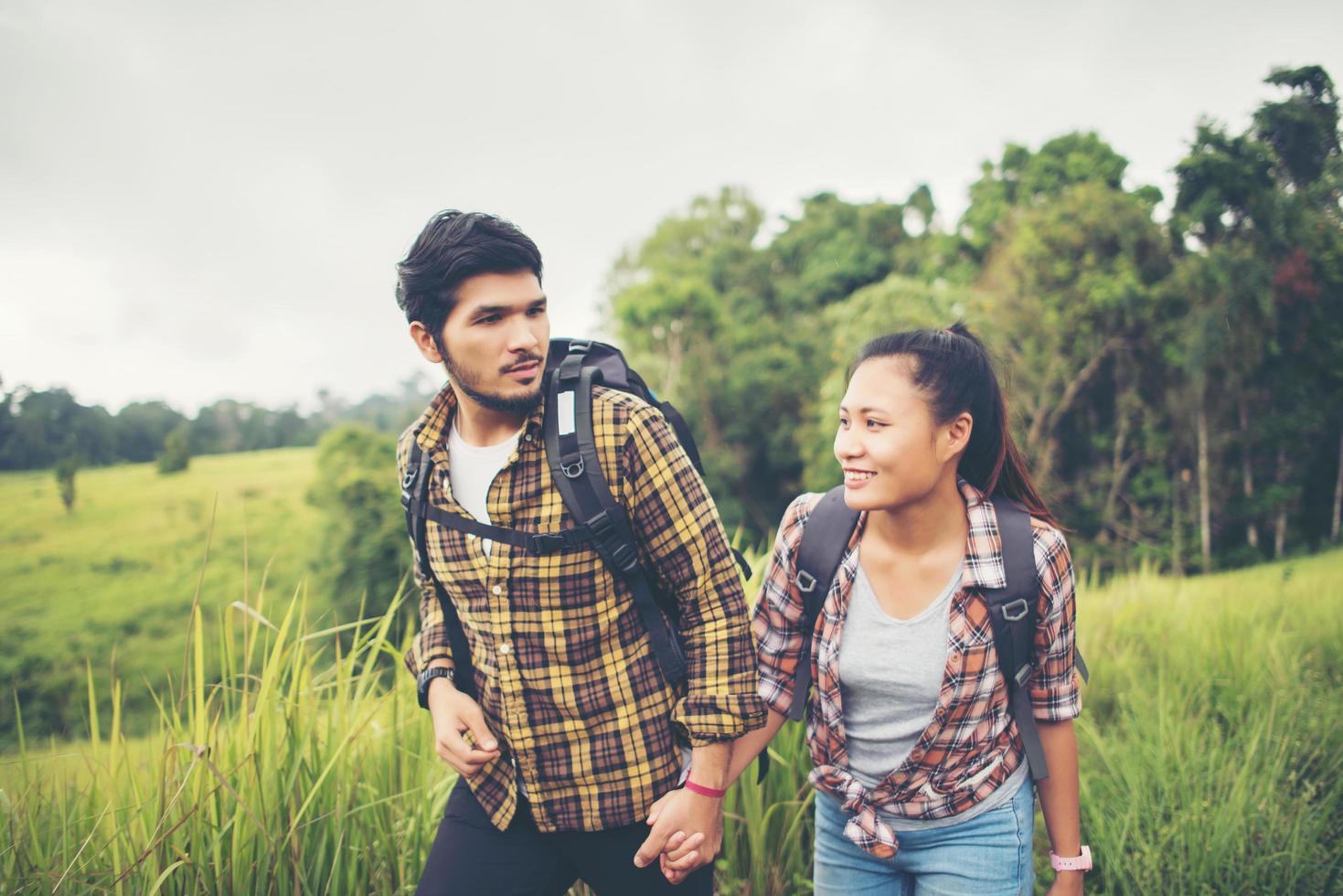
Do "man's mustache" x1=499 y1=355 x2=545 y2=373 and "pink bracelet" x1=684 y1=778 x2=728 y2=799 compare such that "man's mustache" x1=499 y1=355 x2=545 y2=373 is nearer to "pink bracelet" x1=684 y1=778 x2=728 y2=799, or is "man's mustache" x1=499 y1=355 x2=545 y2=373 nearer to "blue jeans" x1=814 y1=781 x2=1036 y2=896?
"pink bracelet" x1=684 y1=778 x2=728 y2=799

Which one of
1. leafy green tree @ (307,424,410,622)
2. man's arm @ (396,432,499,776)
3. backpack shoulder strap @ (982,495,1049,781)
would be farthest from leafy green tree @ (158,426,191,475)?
backpack shoulder strap @ (982,495,1049,781)

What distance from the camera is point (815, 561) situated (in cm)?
160

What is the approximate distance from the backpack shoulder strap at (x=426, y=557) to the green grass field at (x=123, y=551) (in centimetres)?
2443

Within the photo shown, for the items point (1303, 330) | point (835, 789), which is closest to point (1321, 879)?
point (835, 789)

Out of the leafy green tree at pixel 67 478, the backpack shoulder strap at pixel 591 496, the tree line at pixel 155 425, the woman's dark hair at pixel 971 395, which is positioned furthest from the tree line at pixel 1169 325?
the leafy green tree at pixel 67 478

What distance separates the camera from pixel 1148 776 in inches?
100

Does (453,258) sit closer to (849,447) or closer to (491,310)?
(491,310)

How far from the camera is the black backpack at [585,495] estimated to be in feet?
4.68

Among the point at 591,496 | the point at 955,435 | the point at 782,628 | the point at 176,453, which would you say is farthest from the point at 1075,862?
the point at 176,453

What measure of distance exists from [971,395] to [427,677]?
1380mm

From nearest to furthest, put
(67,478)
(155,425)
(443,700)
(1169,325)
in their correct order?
(443,700) < (1169,325) < (67,478) < (155,425)

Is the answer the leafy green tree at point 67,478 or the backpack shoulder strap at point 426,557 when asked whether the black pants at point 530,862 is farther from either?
the leafy green tree at point 67,478

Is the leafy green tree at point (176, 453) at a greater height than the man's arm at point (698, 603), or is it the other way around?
the leafy green tree at point (176, 453)

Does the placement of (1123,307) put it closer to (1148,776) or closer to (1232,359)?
(1232,359)
